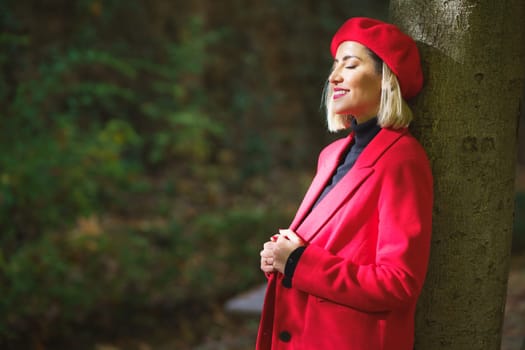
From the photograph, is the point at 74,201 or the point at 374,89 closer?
the point at 374,89

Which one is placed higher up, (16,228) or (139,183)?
(139,183)

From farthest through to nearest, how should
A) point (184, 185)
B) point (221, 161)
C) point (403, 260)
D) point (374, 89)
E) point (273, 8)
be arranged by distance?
point (273, 8) < point (221, 161) < point (184, 185) < point (374, 89) < point (403, 260)

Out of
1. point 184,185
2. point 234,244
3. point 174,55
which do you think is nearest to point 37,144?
point 234,244

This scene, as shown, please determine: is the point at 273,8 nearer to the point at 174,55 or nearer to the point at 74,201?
the point at 174,55

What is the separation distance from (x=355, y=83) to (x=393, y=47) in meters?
0.17

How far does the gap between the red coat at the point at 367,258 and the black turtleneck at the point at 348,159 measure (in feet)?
0.11

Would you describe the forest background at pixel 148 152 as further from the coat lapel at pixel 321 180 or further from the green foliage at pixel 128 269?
the coat lapel at pixel 321 180

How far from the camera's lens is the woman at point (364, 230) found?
1.78 meters

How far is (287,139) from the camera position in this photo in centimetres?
1133

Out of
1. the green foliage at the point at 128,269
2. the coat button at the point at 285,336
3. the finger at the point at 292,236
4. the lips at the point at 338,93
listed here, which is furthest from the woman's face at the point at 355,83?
the green foliage at the point at 128,269

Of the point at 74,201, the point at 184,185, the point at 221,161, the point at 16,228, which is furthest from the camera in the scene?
the point at 221,161

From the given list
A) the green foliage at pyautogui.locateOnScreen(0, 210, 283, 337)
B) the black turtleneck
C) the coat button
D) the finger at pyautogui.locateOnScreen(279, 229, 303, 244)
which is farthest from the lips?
the green foliage at pyautogui.locateOnScreen(0, 210, 283, 337)

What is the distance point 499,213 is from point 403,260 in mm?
582

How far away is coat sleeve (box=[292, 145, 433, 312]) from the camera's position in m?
1.76
